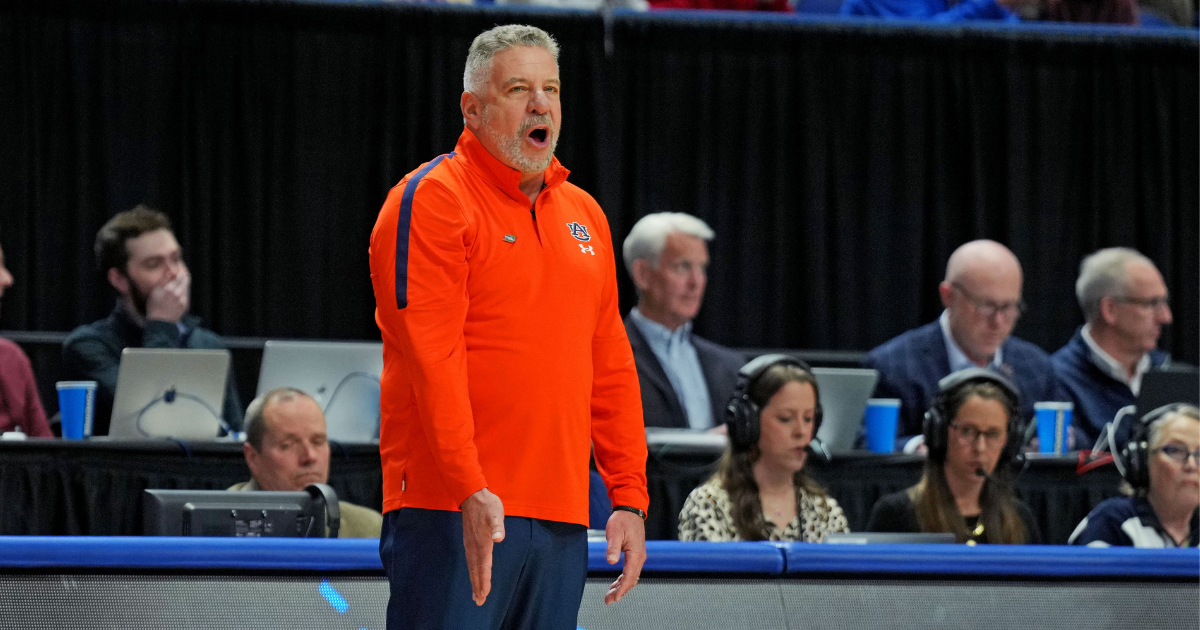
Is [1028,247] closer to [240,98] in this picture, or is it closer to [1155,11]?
[1155,11]

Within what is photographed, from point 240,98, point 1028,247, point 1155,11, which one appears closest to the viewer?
point 240,98

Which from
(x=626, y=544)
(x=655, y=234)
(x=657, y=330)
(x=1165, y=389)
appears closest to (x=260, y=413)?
(x=657, y=330)

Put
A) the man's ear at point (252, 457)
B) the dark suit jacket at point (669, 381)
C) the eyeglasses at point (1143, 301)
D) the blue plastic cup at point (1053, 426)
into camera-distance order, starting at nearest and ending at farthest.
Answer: the man's ear at point (252, 457) < the blue plastic cup at point (1053, 426) < the dark suit jacket at point (669, 381) < the eyeglasses at point (1143, 301)

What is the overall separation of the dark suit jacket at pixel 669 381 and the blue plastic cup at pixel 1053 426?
98 centimetres

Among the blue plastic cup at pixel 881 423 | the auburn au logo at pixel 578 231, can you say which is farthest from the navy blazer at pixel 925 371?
the auburn au logo at pixel 578 231

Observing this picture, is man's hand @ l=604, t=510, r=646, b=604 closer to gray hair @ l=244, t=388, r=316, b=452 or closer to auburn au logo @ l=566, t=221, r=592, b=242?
auburn au logo @ l=566, t=221, r=592, b=242

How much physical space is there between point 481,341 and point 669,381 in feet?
9.19

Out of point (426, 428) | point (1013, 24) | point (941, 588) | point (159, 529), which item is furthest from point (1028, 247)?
point (426, 428)

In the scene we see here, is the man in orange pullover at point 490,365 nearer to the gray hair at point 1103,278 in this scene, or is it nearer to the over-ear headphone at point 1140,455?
the over-ear headphone at point 1140,455

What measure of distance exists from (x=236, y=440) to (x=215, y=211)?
5.28ft

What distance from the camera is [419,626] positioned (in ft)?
5.73

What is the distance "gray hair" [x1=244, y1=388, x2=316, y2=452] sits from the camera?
3561 millimetres

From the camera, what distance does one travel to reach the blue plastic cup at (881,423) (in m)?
4.22

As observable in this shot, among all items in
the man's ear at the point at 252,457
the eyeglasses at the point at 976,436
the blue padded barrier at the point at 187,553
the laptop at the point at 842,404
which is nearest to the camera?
the blue padded barrier at the point at 187,553
